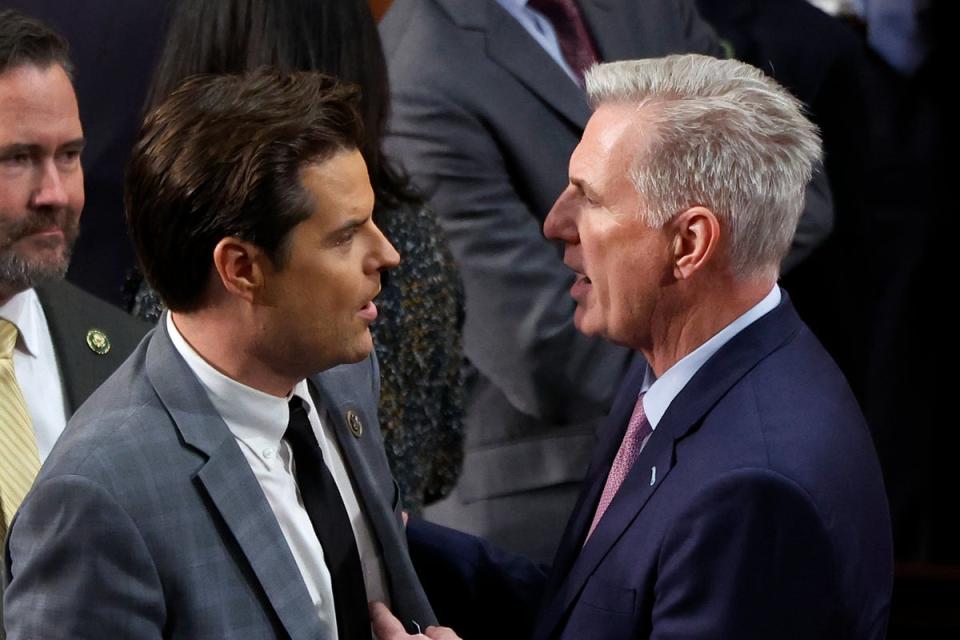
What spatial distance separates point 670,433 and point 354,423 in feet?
1.49

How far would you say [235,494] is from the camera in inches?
80.6

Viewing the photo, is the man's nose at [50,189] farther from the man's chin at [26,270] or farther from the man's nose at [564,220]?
the man's nose at [564,220]

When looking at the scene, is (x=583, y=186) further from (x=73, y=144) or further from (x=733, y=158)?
(x=73, y=144)

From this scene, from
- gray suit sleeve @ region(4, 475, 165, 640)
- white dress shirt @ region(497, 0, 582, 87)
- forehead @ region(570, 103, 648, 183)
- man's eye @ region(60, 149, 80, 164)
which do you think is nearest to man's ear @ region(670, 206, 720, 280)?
forehead @ region(570, 103, 648, 183)

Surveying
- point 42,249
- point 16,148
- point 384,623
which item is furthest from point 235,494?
point 16,148

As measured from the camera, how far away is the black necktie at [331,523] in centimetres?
218

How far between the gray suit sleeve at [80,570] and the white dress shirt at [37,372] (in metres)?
0.64

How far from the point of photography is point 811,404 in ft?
7.57

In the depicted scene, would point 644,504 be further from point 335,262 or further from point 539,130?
point 539,130

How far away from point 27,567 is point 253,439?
34cm

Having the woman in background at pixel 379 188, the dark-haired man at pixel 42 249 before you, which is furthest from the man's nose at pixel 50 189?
the woman in background at pixel 379 188

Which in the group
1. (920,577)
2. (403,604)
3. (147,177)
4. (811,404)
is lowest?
(920,577)

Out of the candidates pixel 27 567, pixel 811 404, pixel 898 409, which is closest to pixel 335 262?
pixel 27 567

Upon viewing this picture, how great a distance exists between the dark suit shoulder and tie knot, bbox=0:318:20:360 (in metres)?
0.07
